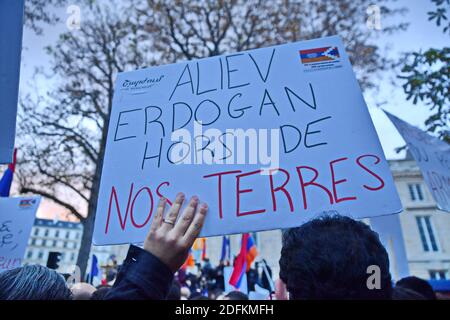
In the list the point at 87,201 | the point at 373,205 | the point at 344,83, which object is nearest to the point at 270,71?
the point at 344,83

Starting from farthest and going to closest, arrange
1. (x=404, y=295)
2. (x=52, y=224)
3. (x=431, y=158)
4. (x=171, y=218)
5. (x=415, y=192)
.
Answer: (x=52, y=224) < (x=415, y=192) < (x=431, y=158) < (x=404, y=295) < (x=171, y=218)

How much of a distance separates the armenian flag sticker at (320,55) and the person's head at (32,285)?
60.9 inches

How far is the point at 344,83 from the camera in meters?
1.54

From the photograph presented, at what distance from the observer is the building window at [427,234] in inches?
1094

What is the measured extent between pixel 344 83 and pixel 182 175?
873 mm

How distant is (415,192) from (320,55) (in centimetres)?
3275

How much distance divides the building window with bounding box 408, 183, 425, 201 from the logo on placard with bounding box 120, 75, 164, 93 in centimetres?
3277

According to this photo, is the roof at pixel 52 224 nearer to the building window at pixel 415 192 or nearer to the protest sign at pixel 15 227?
the building window at pixel 415 192

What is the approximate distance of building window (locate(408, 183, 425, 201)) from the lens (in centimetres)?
2952

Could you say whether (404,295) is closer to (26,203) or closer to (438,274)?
(26,203)

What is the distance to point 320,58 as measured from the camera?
1.63 metres

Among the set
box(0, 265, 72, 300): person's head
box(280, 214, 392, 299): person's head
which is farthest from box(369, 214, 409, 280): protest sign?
box(0, 265, 72, 300): person's head

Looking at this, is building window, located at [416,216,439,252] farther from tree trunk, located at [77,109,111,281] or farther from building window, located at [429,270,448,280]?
tree trunk, located at [77,109,111,281]

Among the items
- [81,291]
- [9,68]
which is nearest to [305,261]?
[9,68]
